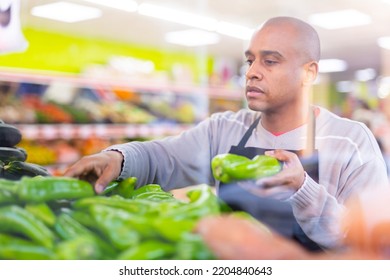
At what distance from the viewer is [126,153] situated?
1848 mm

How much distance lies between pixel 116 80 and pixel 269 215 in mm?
3567

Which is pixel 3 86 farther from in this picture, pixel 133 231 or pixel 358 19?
pixel 133 231

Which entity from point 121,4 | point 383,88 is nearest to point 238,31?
point 383,88

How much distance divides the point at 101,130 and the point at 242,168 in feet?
10.5

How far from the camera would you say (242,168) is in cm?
154

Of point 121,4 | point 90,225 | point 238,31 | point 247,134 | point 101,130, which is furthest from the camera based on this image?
point 101,130

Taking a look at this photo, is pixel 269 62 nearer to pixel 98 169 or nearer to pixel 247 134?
pixel 247 134

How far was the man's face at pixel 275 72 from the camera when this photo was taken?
1.74m

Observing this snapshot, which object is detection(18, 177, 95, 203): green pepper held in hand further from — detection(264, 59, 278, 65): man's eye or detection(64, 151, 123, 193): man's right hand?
detection(264, 59, 278, 65): man's eye

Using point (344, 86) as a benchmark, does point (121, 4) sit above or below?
above

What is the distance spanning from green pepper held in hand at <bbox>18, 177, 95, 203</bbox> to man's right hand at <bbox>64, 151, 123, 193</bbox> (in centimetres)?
10

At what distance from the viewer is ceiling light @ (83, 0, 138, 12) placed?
318 cm

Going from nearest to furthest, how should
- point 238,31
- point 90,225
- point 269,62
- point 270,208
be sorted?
point 90,225 → point 270,208 → point 269,62 → point 238,31

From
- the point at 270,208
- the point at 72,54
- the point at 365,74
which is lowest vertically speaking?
the point at 270,208
